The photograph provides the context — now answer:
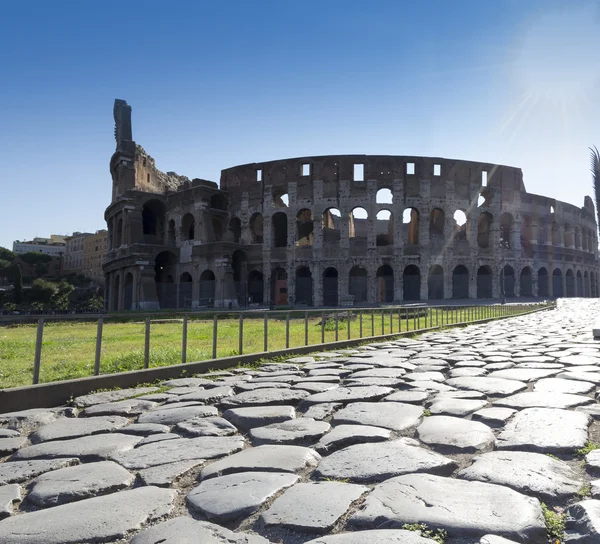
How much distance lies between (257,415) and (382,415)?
2.86 ft

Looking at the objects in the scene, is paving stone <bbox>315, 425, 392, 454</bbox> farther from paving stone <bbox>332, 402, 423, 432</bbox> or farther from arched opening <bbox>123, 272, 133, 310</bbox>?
arched opening <bbox>123, 272, 133, 310</bbox>

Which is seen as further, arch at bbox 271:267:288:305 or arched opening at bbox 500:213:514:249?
arched opening at bbox 500:213:514:249

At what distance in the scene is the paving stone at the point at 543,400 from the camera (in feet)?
11.0

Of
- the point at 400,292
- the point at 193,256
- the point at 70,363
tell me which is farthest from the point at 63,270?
the point at 70,363

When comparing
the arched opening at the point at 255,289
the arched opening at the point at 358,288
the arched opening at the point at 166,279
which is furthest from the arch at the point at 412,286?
the arched opening at the point at 166,279

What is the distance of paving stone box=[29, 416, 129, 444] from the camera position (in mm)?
3001

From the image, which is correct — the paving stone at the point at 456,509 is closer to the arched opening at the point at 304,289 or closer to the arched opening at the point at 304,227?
the arched opening at the point at 304,289

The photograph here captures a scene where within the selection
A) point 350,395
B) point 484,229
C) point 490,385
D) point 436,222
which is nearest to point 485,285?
point 484,229

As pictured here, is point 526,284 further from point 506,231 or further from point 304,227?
point 304,227

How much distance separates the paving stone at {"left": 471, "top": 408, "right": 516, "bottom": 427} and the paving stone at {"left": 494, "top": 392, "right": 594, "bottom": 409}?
0.18m

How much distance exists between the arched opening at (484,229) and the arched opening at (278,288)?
51.0ft

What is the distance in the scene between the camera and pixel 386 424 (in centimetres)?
302

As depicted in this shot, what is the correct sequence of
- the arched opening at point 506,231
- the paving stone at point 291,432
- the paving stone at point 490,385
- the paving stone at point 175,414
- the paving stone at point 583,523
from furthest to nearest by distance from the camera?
1. the arched opening at point 506,231
2. the paving stone at point 490,385
3. the paving stone at point 175,414
4. the paving stone at point 291,432
5. the paving stone at point 583,523

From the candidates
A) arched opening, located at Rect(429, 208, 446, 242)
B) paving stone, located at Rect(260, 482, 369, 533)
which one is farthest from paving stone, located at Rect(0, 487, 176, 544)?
arched opening, located at Rect(429, 208, 446, 242)
